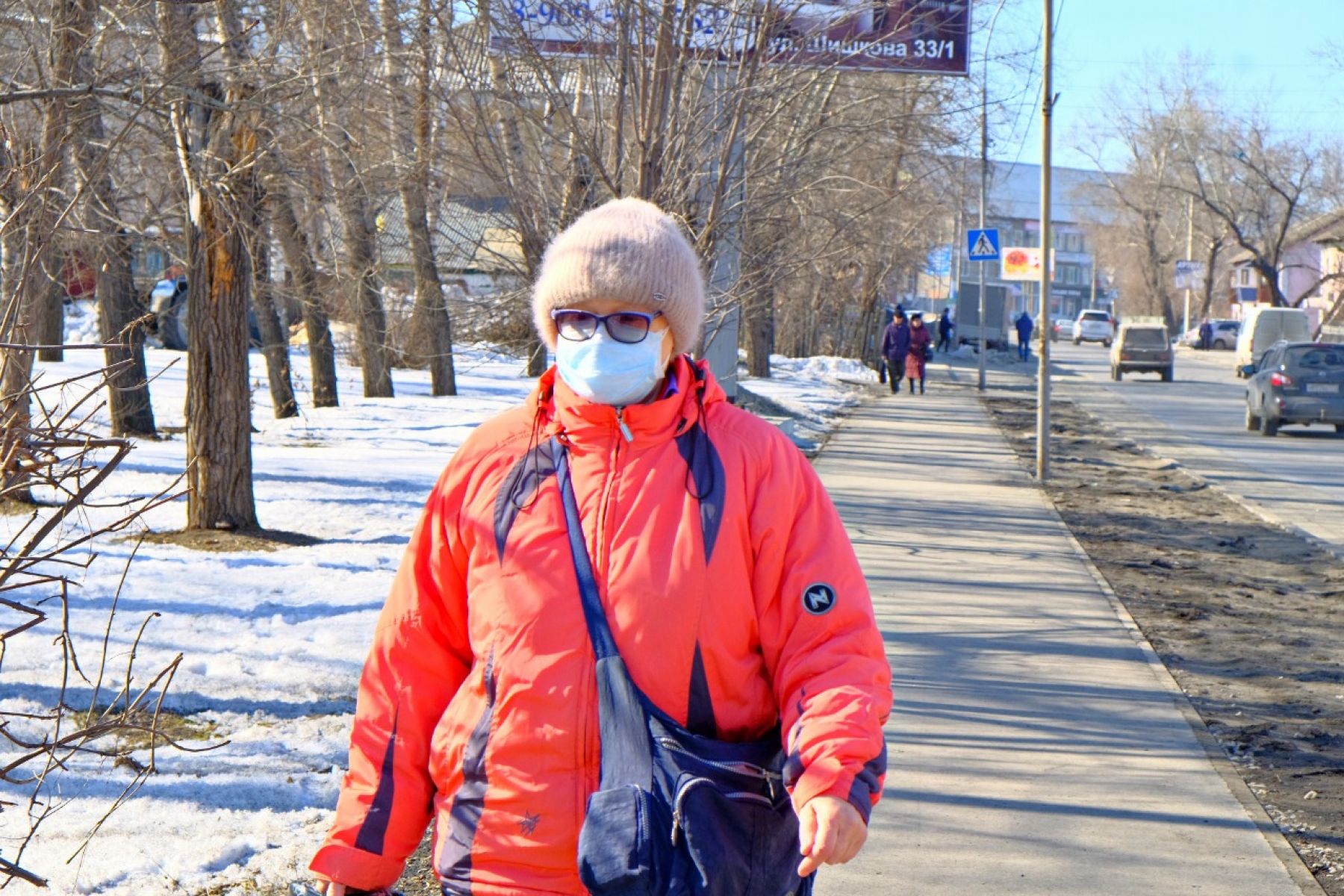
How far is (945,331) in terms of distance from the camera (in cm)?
5116

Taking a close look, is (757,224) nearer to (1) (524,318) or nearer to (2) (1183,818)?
(1) (524,318)

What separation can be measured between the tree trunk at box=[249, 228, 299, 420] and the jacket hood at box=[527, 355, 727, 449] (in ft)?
38.7

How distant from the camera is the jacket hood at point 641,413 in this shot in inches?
94.0

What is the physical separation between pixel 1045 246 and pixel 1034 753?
956 cm

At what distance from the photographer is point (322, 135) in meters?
8.84

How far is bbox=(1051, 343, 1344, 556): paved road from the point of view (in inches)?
530

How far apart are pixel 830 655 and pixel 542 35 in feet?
22.1

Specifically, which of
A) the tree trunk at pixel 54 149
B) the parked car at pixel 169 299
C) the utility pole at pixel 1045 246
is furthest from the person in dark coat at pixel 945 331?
the tree trunk at pixel 54 149

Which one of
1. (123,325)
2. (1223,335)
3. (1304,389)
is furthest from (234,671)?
(1223,335)

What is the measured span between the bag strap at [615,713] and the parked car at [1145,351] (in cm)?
3743

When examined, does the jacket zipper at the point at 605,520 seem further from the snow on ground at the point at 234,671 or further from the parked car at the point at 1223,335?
the parked car at the point at 1223,335

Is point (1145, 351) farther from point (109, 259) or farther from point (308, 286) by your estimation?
point (109, 259)

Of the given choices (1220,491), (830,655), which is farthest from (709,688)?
(1220,491)

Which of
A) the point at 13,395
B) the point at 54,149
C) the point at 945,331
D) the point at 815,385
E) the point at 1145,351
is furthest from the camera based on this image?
the point at 945,331
